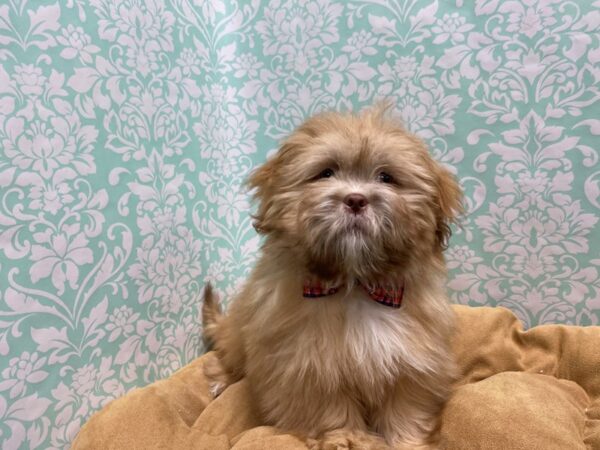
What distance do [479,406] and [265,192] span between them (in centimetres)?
70

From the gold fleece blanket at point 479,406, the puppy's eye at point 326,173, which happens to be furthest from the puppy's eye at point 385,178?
the gold fleece blanket at point 479,406

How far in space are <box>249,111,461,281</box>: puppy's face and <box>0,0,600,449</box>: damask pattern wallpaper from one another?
0.46 metres

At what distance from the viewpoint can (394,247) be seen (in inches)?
37.6

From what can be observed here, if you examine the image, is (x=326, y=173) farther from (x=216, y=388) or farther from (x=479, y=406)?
(x=216, y=388)

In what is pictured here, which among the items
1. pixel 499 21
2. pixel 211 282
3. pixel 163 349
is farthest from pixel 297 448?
pixel 499 21

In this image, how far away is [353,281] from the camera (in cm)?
102

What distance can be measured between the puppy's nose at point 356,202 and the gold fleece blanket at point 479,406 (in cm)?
50

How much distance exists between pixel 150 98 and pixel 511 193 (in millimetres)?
1195

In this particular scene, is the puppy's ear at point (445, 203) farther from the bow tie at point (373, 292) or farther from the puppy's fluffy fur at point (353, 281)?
the bow tie at point (373, 292)

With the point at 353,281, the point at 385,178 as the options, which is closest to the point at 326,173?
the point at 385,178

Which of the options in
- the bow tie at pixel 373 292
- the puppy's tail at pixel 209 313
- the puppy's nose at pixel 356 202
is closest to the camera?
the puppy's nose at pixel 356 202

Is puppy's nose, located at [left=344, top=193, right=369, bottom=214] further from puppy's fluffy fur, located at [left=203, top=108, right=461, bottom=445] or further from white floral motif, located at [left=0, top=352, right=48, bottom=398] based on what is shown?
white floral motif, located at [left=0, top=352, right=48, bottom=398]

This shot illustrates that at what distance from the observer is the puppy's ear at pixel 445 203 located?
108cm

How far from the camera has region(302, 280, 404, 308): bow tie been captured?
103 centimetres
